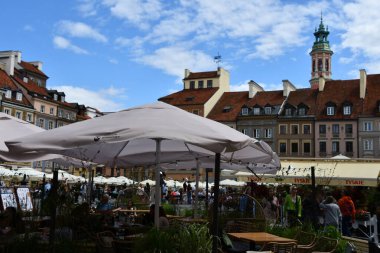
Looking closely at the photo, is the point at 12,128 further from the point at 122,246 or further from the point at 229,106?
the point at 229,106

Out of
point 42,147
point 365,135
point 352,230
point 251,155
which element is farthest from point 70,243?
point 365,135

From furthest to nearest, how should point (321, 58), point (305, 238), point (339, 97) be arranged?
point (321, 58), point (339, 97), point (305, 238)

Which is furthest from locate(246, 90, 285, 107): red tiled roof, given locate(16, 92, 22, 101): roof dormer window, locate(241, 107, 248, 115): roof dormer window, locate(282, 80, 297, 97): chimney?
locate(16, 92, 22, 101): roof dormer window

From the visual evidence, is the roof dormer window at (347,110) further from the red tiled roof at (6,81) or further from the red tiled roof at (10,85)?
the red tiled roof at (6,81)

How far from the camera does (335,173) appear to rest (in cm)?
2177

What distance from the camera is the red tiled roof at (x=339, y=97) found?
6081 cm

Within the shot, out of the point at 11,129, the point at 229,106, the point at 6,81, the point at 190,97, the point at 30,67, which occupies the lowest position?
the point at 11,129

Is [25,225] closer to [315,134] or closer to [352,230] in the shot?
[352,230]

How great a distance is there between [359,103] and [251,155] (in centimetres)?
5478

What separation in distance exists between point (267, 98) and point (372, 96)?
44.6 ft

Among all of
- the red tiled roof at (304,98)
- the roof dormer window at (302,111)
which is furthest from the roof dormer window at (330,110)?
the roof dormer window at (302,111)

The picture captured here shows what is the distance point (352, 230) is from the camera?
1717 cm

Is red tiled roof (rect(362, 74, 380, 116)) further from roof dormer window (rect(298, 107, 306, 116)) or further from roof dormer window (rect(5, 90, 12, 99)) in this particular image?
roof dormer window (rect(5, 90, 12, 99))

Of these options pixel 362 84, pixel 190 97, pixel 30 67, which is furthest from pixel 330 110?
pixel 30 67
